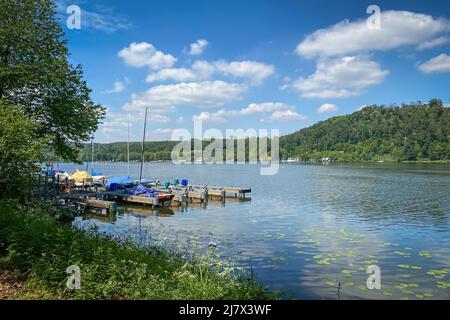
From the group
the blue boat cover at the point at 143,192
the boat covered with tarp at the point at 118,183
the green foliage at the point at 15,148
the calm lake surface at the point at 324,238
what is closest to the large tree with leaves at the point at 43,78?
the green foliage at the point at 15,148

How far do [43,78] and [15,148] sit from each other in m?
6.36

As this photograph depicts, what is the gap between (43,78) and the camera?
23.4 m

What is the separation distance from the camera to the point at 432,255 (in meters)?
20.6

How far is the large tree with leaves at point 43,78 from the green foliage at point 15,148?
266 centimetres

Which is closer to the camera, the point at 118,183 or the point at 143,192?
the point at 143,192

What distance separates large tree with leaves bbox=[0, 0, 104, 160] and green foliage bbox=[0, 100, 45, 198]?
2.66m

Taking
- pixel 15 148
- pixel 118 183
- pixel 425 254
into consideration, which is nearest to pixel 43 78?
pixel 15 148

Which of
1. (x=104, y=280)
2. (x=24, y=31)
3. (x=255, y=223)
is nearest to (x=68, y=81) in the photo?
(x=24, y=31)

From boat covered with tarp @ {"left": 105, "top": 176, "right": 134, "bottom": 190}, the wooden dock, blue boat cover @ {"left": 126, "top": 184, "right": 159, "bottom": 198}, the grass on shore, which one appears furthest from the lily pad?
boat covered with tarp @ {"left": 105, "top": 176, "right": 134, "bottom": 190}

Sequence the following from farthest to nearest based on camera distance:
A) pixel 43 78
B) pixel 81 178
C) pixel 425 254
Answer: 1. pixel 81 178
2. pixel 43 78
3. pixel 425 254

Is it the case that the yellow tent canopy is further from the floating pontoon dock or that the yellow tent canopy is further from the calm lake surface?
the calm lake surface

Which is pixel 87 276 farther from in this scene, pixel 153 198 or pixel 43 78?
pixel 153 198
